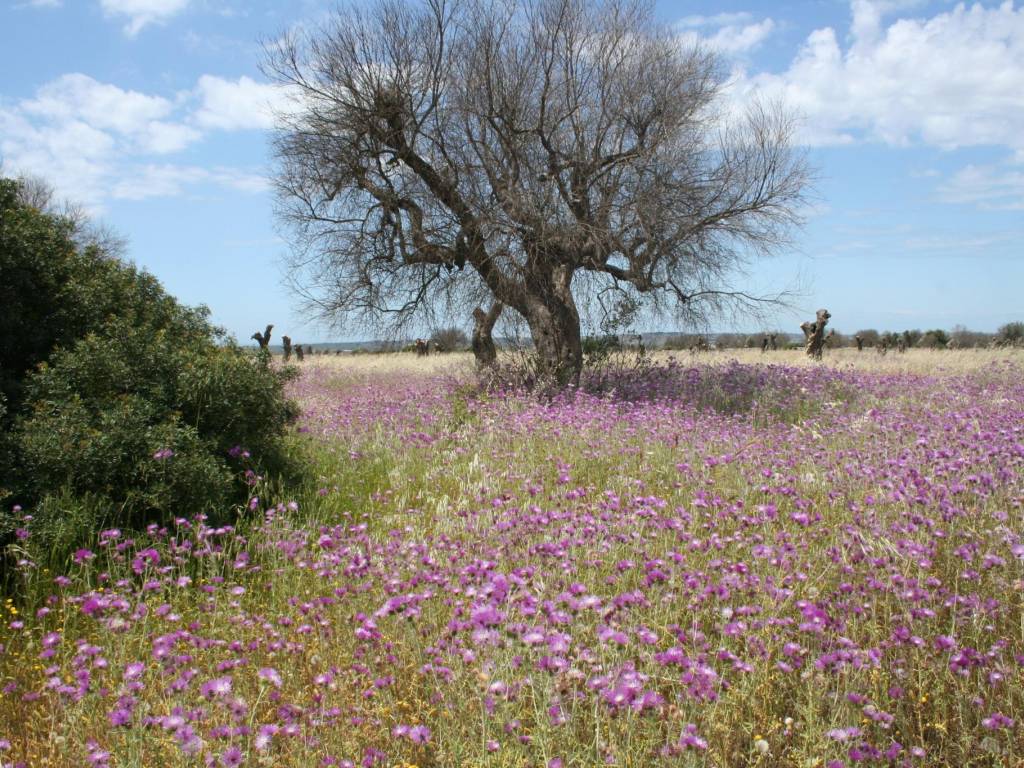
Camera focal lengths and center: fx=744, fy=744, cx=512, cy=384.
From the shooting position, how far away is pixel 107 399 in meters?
5.35

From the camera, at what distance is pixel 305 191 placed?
1359cm

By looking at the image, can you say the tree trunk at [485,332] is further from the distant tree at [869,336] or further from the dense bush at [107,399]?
the distant tree at [869,336]

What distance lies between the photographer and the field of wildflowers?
8.50ft

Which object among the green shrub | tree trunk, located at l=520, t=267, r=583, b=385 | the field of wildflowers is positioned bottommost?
the field of wildflowers

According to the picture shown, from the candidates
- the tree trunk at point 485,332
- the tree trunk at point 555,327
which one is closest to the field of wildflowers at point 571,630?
the tree trunk at point 555,327

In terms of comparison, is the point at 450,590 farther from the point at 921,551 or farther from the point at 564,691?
the point at 921,551

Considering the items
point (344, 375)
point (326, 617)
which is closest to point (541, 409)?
point (326, 617)

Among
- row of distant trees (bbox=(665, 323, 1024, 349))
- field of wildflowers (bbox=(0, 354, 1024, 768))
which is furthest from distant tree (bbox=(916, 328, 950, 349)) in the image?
field of wildflowers (bbox=(0, 354, 1024, 768))

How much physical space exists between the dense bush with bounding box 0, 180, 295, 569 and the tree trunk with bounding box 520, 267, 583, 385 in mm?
6835

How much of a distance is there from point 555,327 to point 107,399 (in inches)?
341

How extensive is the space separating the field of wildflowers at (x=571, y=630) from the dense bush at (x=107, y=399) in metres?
0.34

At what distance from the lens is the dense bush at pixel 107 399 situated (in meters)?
4.84

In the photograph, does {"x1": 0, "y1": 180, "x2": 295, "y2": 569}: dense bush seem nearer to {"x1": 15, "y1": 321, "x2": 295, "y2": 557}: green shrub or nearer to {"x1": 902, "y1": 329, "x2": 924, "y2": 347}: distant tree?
{"x1": 15, "y1": 321, "x2": 295, "y2": 557}: green shrub

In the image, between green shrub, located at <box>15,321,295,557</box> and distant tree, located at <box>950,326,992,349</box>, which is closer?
green shrub, located at <box>15,321,295,557</box>
